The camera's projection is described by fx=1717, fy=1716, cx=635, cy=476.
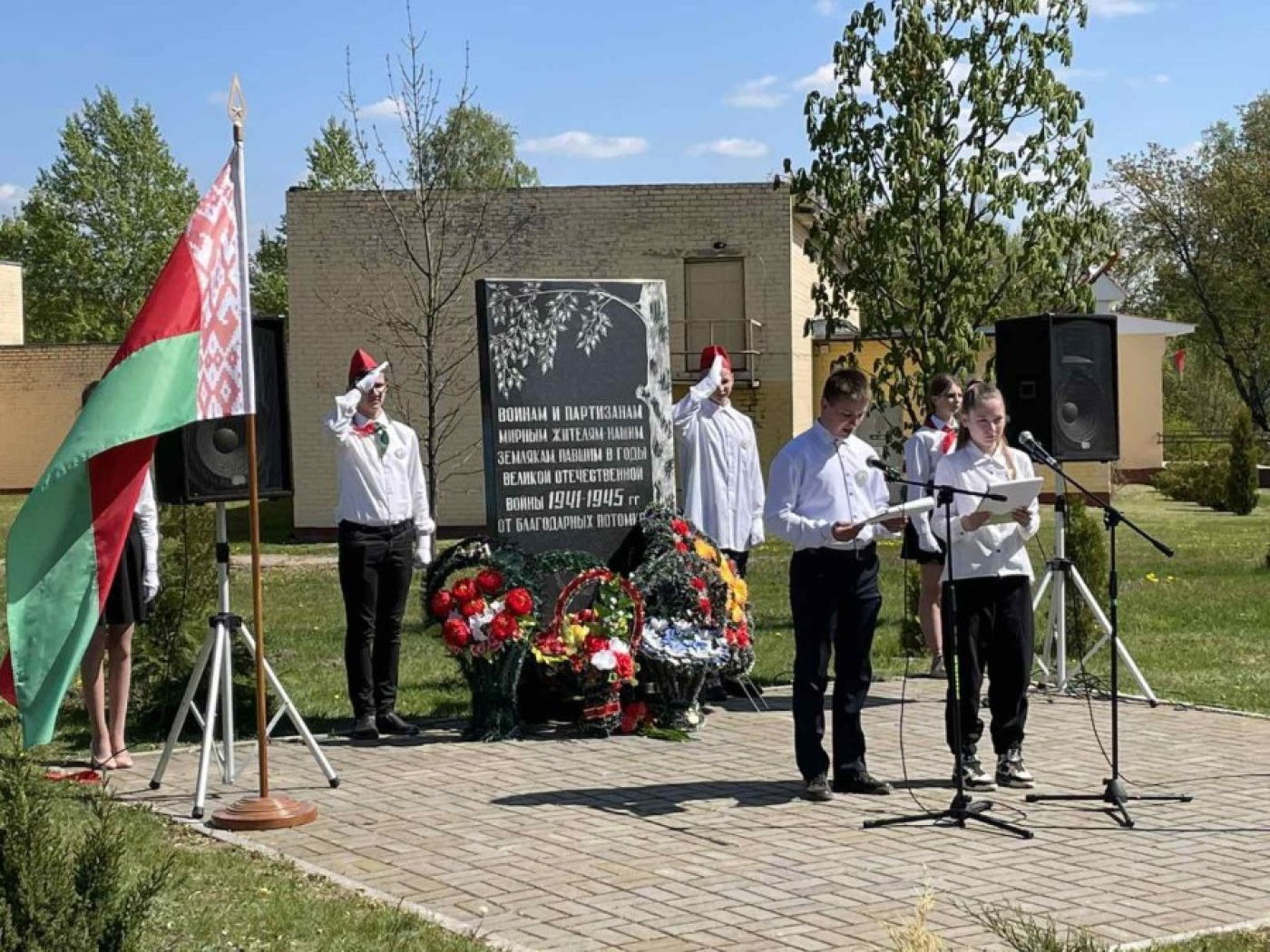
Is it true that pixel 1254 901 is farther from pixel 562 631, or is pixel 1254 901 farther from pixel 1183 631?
pixel 1183 631

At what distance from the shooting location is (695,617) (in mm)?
10367

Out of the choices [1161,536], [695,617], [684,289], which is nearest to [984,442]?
[695,617]

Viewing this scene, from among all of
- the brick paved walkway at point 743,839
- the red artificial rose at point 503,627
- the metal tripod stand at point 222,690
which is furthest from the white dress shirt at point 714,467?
the metal tripod stand at point 222,690

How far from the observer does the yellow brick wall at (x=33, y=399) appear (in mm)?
51688

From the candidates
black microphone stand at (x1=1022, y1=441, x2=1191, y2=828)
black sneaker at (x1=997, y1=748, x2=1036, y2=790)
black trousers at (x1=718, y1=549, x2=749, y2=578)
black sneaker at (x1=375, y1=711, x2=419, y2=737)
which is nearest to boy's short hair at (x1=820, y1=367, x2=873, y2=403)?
black microphone stand at (x1=1022, y1=441, x2=1191, y2=828)

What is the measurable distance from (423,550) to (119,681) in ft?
6.38

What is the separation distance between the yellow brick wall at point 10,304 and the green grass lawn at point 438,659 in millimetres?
35680

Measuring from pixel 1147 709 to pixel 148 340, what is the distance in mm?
6859

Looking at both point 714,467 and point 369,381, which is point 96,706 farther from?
point 714,467

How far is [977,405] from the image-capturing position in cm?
858

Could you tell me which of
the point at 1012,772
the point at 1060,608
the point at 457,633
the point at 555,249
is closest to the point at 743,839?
the point at 1012,772

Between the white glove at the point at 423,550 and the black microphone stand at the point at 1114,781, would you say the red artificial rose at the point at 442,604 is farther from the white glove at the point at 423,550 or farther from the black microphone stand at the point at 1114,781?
the black microphone stand at the point at 1114,781

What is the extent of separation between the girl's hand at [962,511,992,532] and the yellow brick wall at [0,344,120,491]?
4684 centimetres

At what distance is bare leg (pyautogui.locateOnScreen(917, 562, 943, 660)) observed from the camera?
37.1 feet
